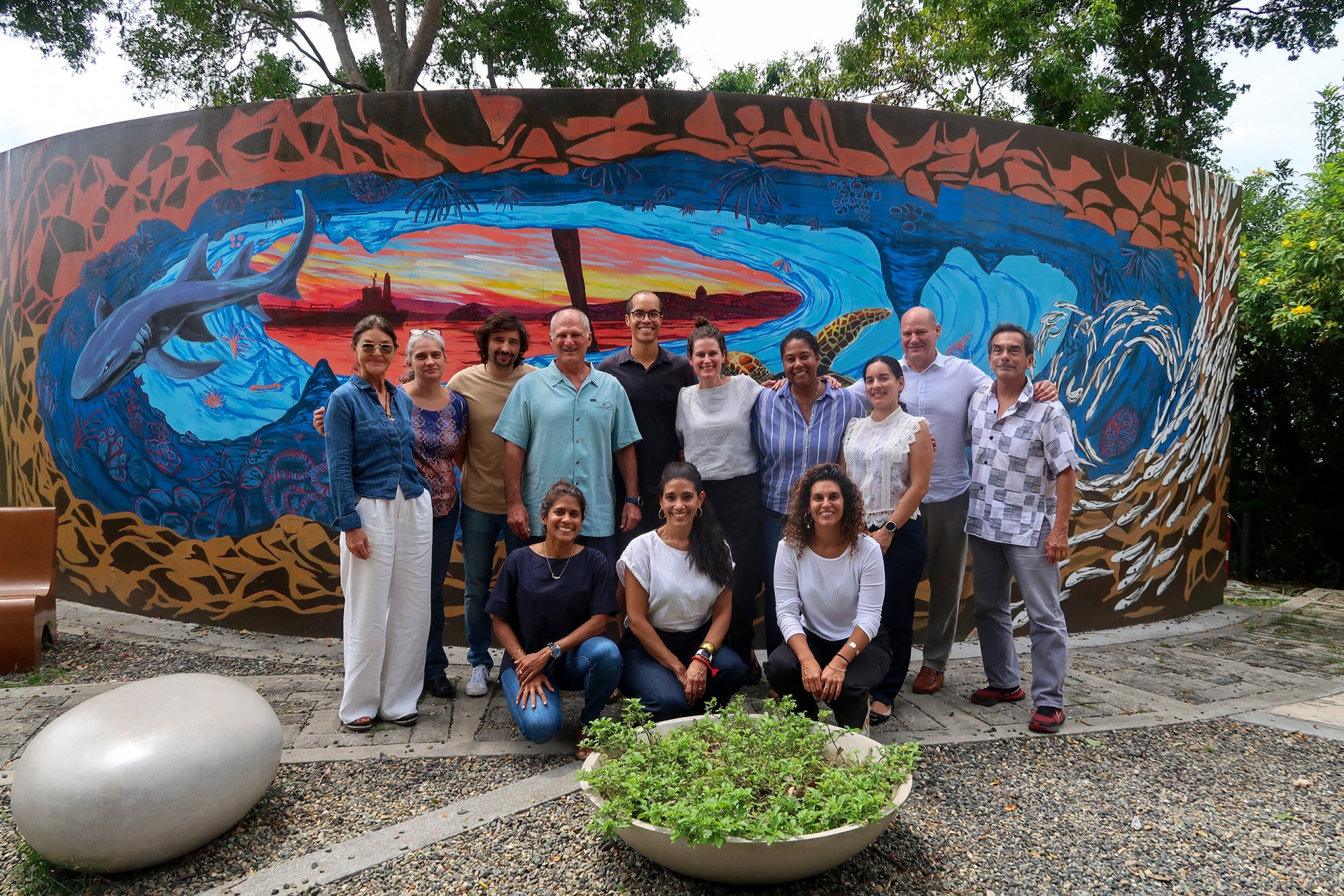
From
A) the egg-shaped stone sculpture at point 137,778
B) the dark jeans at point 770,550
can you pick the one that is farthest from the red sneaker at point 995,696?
the egg-shaped stone sculpture at point 137,778

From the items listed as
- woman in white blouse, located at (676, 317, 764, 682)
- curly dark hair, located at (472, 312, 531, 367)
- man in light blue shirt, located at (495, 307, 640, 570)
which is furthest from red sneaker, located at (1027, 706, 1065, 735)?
curly dark hair, located at (472, 312, 531, 367)

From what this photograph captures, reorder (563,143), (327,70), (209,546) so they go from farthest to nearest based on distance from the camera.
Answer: (327,70) < (209,546) < (563,143)

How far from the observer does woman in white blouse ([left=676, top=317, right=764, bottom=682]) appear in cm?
362

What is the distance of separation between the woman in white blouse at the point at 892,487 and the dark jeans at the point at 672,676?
2.31ft

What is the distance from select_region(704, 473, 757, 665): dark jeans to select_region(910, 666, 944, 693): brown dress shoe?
90 cm

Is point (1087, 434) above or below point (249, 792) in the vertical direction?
above

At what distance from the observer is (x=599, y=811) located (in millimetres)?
2297

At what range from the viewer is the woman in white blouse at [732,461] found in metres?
3.62

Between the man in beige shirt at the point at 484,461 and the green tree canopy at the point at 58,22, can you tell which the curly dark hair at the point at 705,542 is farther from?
the green tree canopy at the point at 58,22

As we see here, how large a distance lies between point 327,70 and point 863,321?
39.3 ft

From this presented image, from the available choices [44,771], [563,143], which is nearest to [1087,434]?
[563,143]

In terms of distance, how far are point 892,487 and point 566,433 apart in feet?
4.65

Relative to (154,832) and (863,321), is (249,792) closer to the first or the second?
(154,832)

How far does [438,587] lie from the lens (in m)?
3.83
